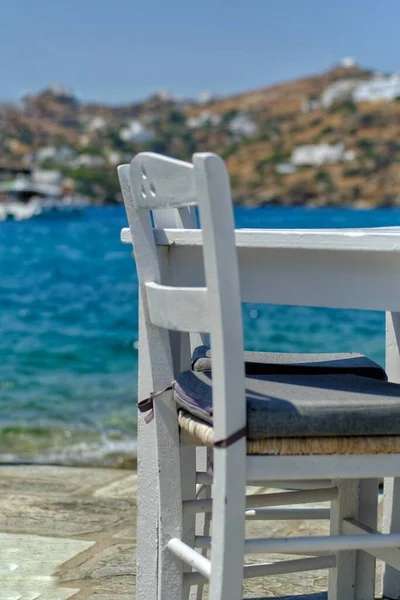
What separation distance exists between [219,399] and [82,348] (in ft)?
28.5

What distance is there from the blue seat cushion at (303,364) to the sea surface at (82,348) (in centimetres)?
236

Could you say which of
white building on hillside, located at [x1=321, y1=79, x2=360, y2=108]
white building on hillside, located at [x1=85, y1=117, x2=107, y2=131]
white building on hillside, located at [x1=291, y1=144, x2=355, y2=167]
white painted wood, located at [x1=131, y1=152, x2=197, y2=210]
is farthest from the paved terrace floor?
white building on hillside, located at [x1=85, y1=117, x2=107, y2=131]

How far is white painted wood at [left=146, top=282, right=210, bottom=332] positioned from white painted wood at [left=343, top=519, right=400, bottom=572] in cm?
46

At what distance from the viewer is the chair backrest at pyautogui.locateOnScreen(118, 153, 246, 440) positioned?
1.31 meters

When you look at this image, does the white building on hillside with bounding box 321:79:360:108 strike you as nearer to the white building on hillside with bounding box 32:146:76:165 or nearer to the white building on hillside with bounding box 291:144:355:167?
the white building on hillside with bounding box 291:144:355:167

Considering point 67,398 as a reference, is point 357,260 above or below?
above

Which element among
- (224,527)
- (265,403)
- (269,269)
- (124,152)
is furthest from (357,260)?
(124,152)

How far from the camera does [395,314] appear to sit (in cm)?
209

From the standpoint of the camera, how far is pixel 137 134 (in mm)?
103500

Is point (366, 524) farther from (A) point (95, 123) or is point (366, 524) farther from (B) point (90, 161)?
(A) point (95, 123)

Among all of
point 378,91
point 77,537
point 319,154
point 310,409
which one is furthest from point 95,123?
point 310,409

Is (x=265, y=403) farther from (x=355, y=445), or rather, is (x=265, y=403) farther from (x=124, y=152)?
(x=124, y=152)

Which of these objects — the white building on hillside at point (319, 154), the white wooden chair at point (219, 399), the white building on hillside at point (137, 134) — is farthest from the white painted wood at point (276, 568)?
the white building on hillside at point (137, 134)

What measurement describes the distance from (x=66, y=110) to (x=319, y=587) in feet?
406
